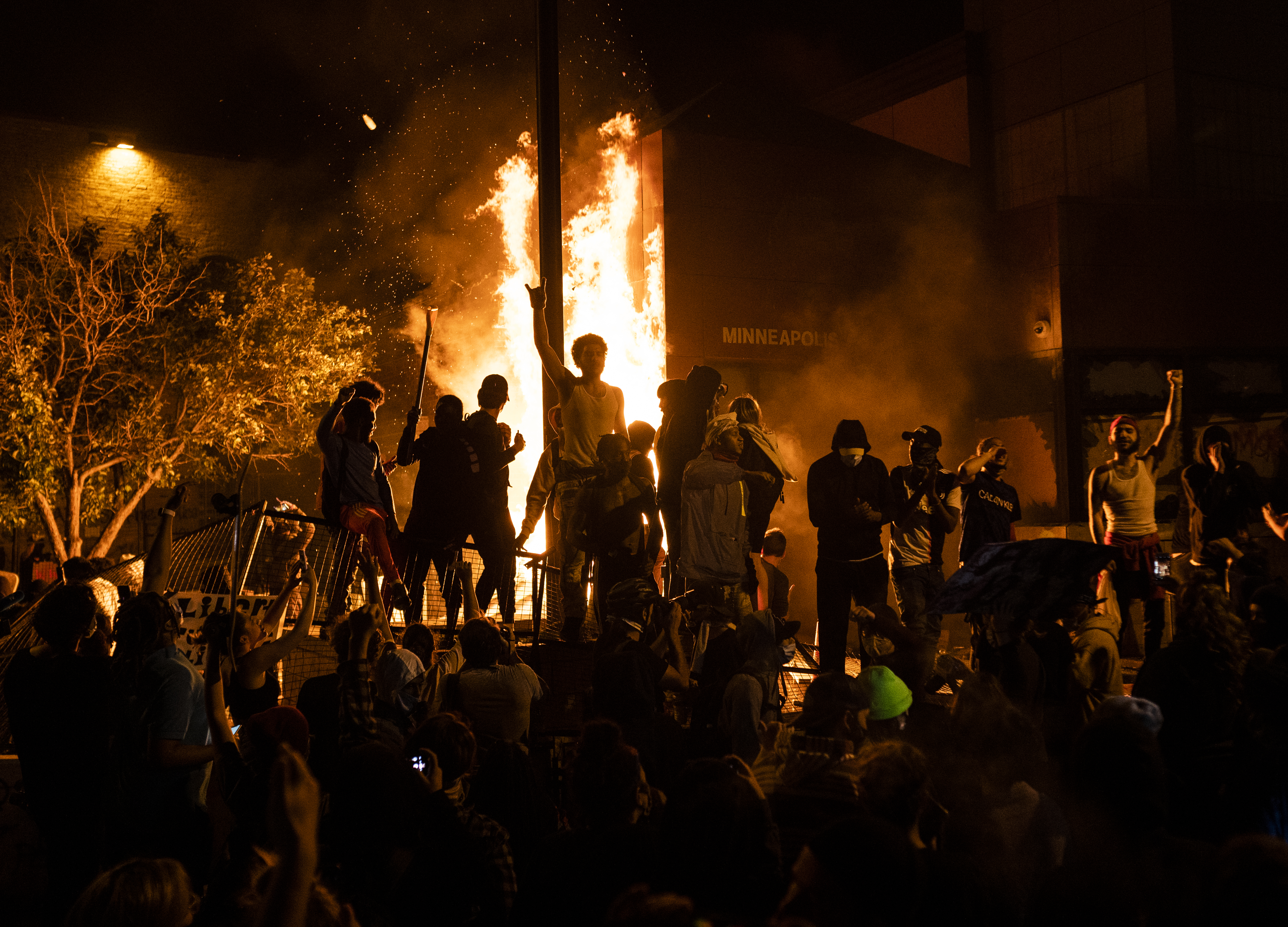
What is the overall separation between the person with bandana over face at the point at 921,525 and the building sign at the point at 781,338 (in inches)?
282

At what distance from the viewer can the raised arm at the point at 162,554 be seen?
18.6ft

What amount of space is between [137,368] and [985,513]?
18.5 m

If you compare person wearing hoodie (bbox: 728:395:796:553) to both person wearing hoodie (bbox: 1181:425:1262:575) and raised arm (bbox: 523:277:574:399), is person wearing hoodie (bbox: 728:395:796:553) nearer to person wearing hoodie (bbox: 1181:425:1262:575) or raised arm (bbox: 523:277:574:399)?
raised arm (bbox: 523:277:574:399)

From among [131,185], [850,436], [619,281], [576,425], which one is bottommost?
[850,436]

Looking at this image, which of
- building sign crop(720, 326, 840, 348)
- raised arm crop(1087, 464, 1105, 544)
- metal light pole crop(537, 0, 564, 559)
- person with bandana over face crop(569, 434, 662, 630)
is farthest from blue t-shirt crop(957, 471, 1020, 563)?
building sign crop(720, 326, 840, 348)

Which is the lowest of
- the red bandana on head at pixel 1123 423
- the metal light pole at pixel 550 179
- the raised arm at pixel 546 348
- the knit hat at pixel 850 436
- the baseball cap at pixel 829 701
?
the baseball cap at pixel 829 701

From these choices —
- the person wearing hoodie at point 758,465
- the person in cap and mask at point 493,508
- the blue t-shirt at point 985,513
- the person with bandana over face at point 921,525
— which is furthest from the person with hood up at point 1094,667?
the person in cap and mask at point 493,508

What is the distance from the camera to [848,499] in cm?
784

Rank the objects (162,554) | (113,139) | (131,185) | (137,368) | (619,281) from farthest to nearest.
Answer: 1. (131,185)
2. (113,139)
3. (137,368)
4. (619,281)
5. (162,554)

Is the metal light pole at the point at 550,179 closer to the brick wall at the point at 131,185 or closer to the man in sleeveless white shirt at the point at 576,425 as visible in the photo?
the man in sleeveless white shirt at the point at 576,425

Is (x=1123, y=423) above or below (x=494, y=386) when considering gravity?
below

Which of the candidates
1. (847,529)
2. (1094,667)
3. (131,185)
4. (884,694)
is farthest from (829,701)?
(131,185)

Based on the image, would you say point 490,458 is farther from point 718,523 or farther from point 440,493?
point 718,523

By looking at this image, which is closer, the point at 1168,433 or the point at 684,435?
the point at 684,435
